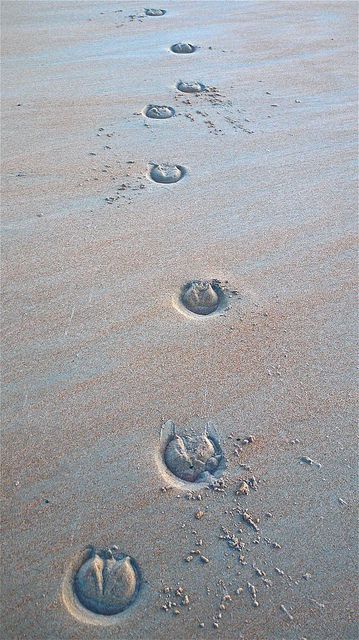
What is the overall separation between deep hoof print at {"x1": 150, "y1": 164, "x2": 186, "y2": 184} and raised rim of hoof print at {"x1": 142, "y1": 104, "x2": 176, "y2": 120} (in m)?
0.43

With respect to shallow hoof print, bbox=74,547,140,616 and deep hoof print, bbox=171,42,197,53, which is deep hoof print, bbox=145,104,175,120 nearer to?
deep hoof print, bbox=171,42,197,53

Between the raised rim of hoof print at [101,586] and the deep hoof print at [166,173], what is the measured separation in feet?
4.93

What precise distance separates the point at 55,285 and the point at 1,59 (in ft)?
6.29

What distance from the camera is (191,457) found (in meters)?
1.48

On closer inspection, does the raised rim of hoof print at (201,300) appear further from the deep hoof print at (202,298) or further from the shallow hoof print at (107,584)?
the shallow hoof print at (107,584)

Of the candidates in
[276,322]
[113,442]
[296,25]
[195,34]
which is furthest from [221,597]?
[296,25]

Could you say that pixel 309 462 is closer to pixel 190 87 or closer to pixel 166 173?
pixel 166 173

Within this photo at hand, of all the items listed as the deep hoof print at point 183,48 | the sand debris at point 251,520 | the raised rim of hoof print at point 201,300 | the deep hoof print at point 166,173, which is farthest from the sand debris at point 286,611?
the deep hoof print at point 183,48

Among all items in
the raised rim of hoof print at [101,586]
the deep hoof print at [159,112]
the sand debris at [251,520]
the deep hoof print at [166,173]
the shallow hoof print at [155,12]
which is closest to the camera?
the raised rim of hoof print at [101,586]

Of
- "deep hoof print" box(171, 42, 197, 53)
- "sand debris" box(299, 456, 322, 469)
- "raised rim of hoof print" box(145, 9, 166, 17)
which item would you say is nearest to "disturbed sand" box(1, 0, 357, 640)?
"sand debris" box(299, 456, 322, 469)

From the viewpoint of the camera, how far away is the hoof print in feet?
4.79

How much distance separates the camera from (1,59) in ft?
10.5

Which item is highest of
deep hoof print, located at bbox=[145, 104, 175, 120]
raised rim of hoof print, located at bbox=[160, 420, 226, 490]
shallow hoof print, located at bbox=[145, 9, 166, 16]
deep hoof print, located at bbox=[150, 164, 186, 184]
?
shallow hoof print, located at bbox=[145, 9, 166, 16]

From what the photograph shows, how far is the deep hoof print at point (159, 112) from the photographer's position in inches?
108
